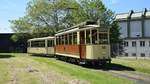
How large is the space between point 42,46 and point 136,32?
50.5m

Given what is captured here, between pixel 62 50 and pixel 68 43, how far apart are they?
135 inches

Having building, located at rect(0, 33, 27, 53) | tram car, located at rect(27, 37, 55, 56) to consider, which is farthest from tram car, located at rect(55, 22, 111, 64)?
building, located at rect(0, 33, 27, 53)

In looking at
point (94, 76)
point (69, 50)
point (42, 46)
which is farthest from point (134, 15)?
point (94, 76)

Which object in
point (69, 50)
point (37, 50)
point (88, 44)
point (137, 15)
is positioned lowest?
point (37, 50)

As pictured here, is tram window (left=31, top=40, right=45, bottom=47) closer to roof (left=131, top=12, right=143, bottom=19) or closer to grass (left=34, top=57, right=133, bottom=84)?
grass (left=34, top=57, right=133, bottom=84)

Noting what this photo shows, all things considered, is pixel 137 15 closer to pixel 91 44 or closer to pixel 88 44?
pixel 88 44

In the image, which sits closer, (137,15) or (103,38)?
(103,38)

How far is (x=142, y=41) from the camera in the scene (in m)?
93.6

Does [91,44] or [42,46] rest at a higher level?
[91,44]

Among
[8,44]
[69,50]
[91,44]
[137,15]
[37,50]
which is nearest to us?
[91,44]

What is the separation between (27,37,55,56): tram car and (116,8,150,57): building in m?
38.3

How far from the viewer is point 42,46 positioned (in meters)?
52.2

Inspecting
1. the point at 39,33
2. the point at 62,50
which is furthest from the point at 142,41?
the point at 62,50

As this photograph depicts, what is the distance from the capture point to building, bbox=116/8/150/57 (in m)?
92.4
